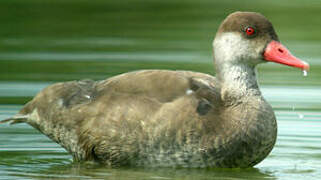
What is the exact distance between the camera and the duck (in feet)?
34.7

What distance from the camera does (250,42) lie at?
10.9 meters

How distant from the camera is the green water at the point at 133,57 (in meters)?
11.0

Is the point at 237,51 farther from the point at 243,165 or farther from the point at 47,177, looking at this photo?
the point at 47,177

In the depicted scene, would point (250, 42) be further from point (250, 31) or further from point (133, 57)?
point (133, 57)

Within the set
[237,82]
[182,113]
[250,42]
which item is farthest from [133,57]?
[182,113]

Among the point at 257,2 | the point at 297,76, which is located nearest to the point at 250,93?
the point at 297,76

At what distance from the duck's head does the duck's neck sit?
0.26 ft

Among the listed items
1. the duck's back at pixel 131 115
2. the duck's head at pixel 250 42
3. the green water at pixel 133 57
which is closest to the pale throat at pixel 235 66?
the duck's head at pixel 250 42

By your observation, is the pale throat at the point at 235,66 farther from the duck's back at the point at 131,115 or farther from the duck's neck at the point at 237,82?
the duck's back at the point at 131,115

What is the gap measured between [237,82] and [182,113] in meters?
0.76

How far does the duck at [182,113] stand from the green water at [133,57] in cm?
20

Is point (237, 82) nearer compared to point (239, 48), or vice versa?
point (239, 48)

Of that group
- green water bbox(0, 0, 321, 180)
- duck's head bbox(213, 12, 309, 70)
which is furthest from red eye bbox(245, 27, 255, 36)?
green water bbox(0, 0, 321, 180)

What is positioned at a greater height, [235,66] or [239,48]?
[239,48]
